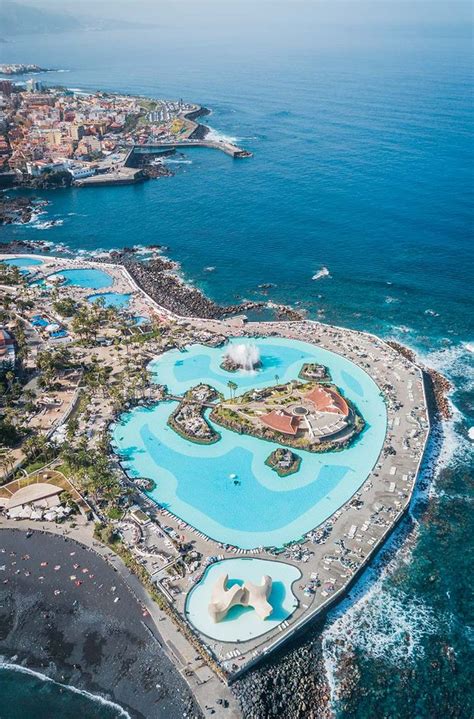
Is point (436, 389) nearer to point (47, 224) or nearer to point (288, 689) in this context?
point (288, 689)

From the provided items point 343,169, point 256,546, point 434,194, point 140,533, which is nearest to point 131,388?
point 140,533

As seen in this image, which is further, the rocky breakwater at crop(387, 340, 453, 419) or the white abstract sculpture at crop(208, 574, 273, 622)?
the rocky breakwater at crop(387, 340, 453, 419)

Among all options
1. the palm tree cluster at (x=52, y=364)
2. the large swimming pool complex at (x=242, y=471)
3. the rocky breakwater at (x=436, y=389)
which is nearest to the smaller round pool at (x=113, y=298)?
the palm tree cluster at (x=52, y=364)

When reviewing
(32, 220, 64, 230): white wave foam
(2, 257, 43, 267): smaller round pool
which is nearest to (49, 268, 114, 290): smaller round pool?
(2, 257, 43, 267): smaller round pool

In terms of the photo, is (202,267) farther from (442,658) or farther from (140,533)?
(442,658)

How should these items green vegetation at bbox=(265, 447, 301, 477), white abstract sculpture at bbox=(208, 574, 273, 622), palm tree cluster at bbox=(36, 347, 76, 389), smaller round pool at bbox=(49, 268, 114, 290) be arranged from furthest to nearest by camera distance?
smaller round pool at bbox=(49, 268, 114, 290)
palm tree cluster at bbox=(36, 347, 76, 389)
green vegetation at bbox=(265, 447, 301, 477)
white abstract sculpture at bbox=(208, 574, 273, 622)

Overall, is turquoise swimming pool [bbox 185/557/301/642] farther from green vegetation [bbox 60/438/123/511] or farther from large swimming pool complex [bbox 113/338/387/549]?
green vegetation [bbox 60/438/123/511]
